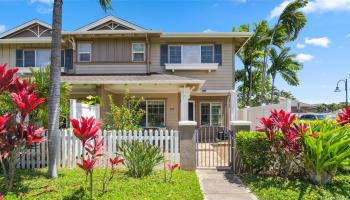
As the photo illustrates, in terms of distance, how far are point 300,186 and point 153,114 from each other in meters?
12.0

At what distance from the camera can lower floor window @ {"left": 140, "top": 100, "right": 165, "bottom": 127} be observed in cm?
1766

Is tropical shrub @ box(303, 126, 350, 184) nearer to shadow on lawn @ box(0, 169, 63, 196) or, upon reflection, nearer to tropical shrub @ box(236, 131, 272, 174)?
tropical shrub @ box(236, 131, 272, 174)

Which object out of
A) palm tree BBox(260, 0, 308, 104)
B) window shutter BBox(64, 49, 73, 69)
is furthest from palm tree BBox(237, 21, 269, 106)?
window shutter BBox(64, 49, 73, 69)

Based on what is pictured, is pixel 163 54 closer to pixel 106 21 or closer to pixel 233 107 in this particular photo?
pixel 106 21

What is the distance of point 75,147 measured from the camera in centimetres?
833

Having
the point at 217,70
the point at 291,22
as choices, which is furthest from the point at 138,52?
the point at 291,22

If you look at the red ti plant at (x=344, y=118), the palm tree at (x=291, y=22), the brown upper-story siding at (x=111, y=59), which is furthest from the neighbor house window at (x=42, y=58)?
the palm tree at (x=291, y=22)

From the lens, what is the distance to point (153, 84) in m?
13.3

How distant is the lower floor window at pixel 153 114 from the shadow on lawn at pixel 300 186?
35.6 feet

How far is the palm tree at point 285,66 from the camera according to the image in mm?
27469

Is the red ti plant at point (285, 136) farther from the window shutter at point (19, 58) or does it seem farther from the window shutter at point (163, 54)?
the window shutter at point (19, 58)

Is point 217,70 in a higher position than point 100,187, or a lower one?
higher

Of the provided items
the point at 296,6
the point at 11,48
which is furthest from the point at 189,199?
the point at 296,6

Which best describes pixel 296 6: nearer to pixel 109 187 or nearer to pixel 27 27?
pixel 27 27
